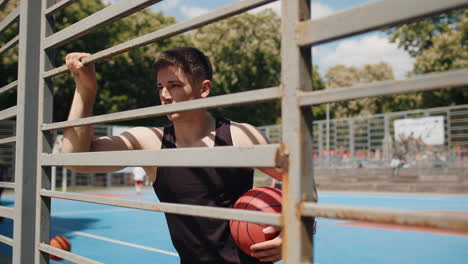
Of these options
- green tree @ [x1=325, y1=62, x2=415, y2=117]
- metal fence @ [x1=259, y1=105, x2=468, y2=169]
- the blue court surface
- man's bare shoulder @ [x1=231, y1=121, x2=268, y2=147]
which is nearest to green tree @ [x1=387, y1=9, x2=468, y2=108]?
metal fence @ [x1=259, y1=105, x2=468, y2=169]

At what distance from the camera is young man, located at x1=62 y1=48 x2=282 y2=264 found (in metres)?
2.36

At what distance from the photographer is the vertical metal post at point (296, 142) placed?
1165 mm

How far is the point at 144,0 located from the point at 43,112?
0.97 meters

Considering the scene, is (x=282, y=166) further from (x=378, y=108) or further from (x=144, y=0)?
(x=378, y=108)

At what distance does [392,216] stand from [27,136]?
6.23 feet

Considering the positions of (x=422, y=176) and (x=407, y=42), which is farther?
(x=407, y=42)

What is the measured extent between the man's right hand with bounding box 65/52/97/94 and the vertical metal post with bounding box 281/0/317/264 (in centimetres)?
121

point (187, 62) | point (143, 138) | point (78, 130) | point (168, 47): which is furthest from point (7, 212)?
point (168, 47)

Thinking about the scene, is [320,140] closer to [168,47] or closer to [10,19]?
[168,47]

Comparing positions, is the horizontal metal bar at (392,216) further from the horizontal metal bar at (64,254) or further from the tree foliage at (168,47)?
the tree foliage at (168,47)

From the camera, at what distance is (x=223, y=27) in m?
36.4

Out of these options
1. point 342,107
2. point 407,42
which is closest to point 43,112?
point 407,42

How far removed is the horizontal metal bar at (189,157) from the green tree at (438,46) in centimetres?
3109

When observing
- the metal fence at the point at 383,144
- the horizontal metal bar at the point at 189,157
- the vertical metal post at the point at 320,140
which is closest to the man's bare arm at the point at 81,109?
the horizontal metal bar at the point at 189,157
